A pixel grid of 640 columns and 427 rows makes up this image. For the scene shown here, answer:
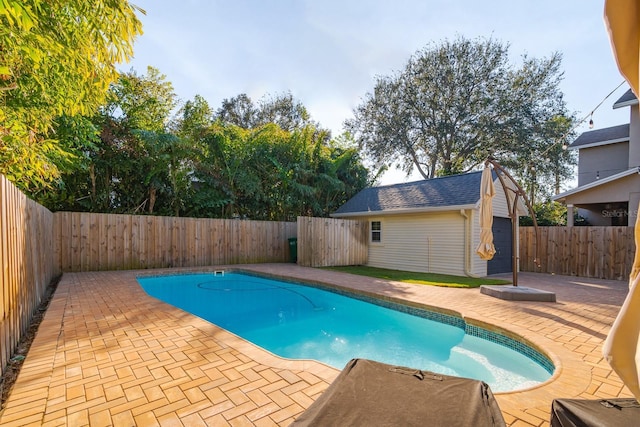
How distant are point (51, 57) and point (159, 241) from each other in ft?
25.8

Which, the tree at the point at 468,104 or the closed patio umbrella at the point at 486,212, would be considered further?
the tree at the point at 468,104

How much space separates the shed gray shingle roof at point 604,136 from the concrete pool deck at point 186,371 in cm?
1504

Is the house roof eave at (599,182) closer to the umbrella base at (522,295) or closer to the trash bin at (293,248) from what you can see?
the umbrella base at (522,295)

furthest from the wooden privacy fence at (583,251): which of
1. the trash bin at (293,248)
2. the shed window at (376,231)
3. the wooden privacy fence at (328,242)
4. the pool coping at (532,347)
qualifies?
the trash bin at (293,248)

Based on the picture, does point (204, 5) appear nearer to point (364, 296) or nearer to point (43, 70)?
point (43, 70)

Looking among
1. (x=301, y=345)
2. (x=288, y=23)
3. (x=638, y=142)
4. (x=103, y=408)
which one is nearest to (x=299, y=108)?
(x=288, y=23)

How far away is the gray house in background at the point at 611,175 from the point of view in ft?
39.9

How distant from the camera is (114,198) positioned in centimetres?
1203

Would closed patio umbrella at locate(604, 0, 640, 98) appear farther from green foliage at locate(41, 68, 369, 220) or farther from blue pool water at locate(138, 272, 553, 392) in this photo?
green foliage at locate(41, 68, 369, 220)

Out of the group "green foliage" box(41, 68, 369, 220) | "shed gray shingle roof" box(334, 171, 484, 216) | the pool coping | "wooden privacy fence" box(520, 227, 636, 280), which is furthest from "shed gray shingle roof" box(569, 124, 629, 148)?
the pool coping

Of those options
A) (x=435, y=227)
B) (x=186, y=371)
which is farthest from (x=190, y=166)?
(x=186, y=371)

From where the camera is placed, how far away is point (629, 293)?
876mm

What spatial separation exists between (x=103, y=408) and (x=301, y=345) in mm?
3009

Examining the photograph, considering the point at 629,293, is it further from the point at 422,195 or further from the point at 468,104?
the point at 468,104
